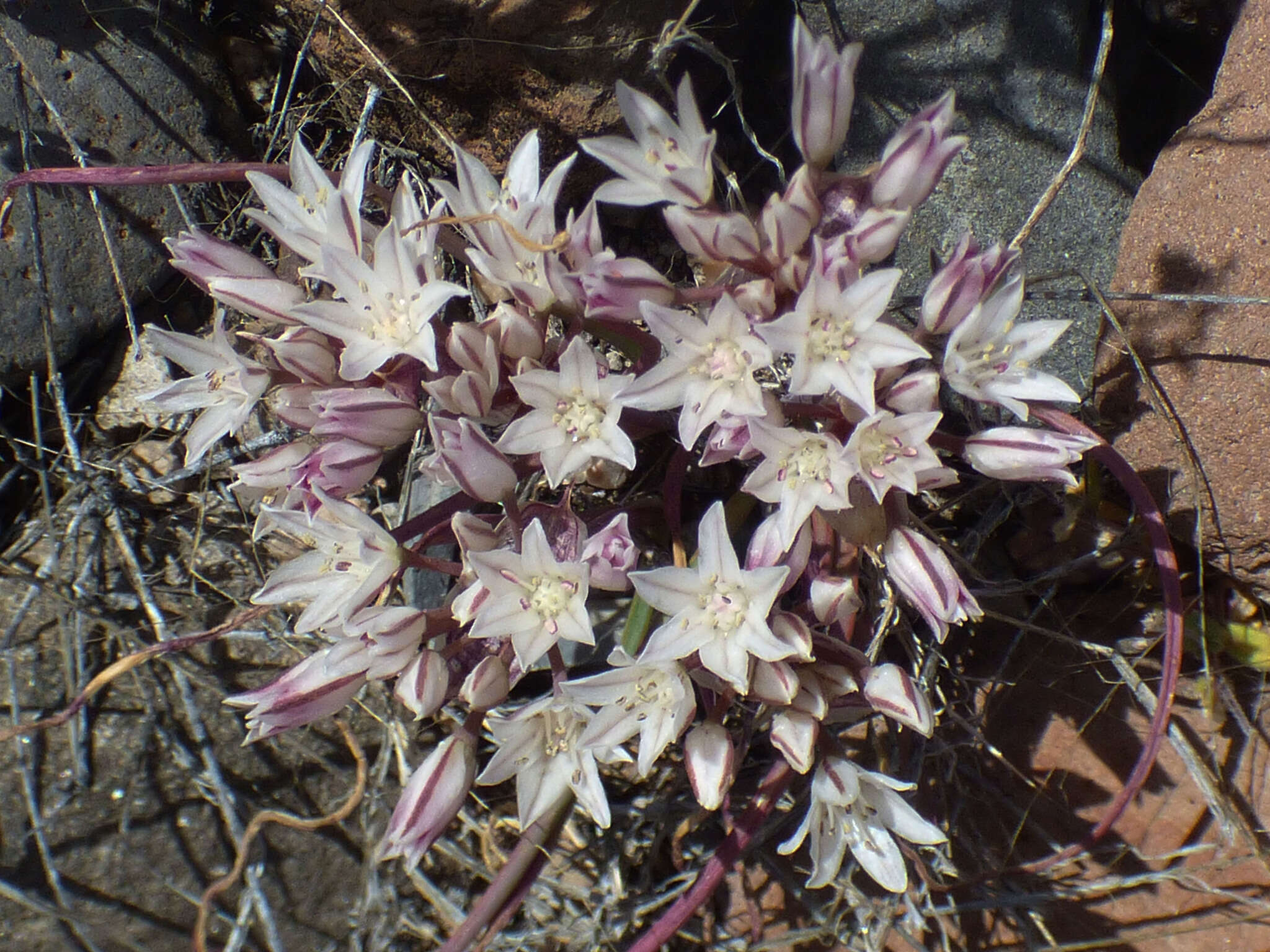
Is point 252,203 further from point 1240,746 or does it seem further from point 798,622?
point 1240,746

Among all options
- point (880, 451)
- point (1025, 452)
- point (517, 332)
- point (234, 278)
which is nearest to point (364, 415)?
point (517, 332)

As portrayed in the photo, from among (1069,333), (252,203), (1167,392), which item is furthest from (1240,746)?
(252,203)

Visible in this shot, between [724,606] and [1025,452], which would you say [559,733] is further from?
[1025,452]

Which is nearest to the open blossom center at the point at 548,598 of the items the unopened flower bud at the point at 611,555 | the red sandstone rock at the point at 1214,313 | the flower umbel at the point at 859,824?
the unopened flower bud at the point at 611,555

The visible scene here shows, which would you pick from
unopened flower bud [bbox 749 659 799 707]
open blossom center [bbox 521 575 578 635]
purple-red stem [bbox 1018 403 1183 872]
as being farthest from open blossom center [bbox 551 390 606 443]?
purple-red stem [bbox 1018 403 1183 872]

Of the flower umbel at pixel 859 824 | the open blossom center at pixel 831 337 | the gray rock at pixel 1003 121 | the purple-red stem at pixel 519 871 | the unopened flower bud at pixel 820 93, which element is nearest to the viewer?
the open blossom center at pixel 831 337

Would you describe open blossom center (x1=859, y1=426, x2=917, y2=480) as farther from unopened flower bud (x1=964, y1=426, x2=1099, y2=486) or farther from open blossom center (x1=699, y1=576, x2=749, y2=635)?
open blossom center (x1=699, y1=576, x2=749, y2=635)

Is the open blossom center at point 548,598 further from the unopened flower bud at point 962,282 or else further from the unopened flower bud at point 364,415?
the unopened flower bud at point 962,282
